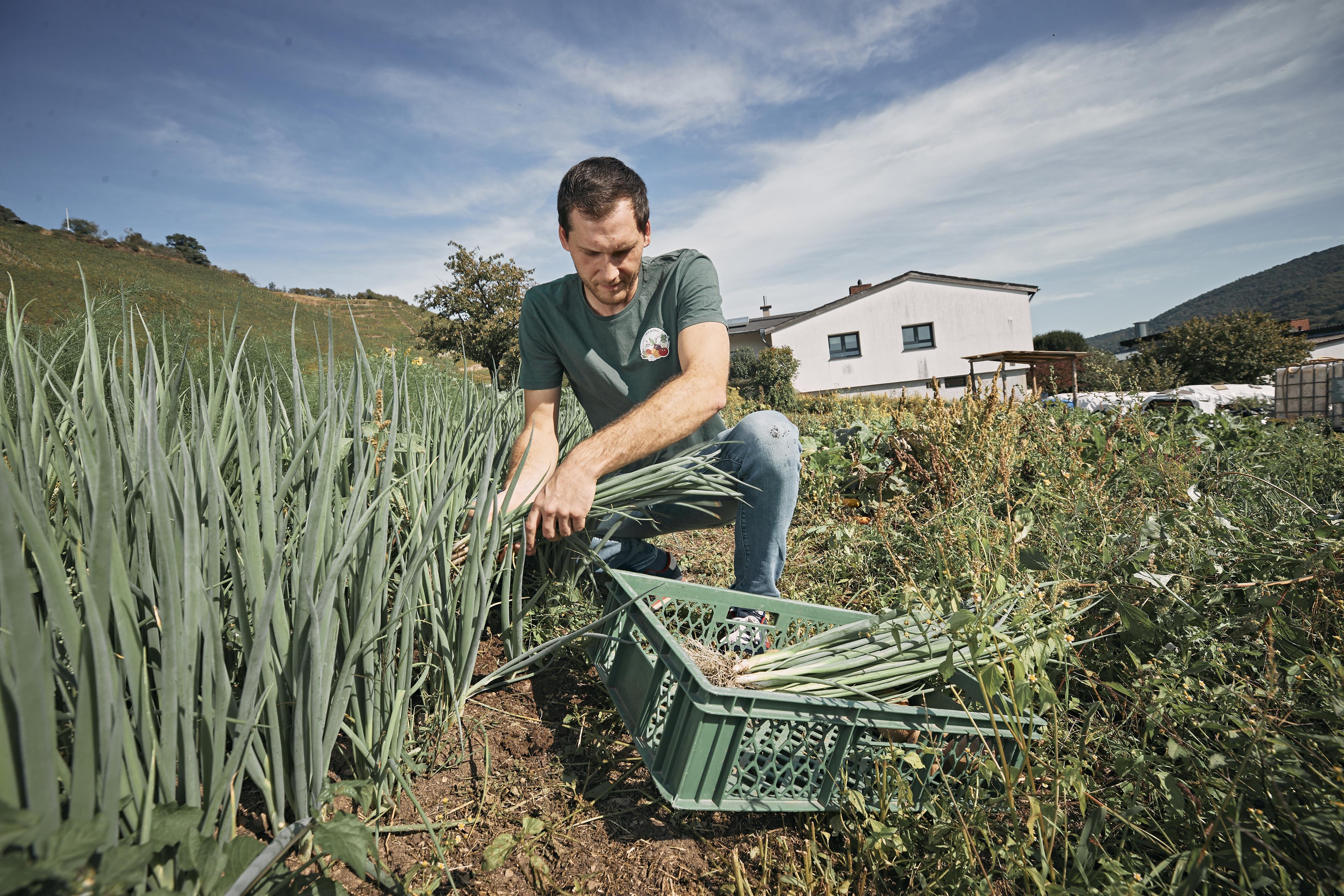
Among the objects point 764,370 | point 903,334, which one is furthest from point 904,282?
point 764,370

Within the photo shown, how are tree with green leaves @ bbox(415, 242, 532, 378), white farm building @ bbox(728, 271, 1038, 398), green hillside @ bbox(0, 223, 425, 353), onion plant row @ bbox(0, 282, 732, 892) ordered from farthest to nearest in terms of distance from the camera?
white farm building @ bbox(728, 271, 1038, 398)
tree with green leaves @ bbox(415, 242, 532, 378)
green hillside @ bbox(0, 223, 425, 353)
onion plant row @ bbox(0, 282, 732, 892)

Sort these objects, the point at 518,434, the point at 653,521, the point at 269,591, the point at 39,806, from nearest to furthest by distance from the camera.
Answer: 1. the point at 39,806
2. the point at 269,591
3. the point at 653,521
4. the point at 518,434

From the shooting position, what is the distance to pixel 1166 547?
143cm

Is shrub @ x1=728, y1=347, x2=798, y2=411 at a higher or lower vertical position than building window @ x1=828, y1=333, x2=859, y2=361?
lower

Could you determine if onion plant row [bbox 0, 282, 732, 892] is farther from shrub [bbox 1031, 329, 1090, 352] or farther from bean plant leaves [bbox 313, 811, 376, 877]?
shrub [bbox 1031, 329, 1090, 352]

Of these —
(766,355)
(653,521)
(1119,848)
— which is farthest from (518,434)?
(766,355)

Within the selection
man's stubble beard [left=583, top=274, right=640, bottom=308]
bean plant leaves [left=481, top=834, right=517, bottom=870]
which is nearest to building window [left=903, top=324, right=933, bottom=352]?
man's stubble beard [left=583, top=274, right=640, bottom=308]

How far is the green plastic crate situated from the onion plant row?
240 mm

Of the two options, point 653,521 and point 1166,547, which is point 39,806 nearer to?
point 653,521

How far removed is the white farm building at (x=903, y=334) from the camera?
25.2 meters

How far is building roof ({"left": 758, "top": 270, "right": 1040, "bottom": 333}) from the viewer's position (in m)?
24.7

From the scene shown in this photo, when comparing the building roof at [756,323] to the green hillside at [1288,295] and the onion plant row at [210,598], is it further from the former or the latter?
the green hillside at [1288,295]

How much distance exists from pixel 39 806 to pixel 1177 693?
1.51 m

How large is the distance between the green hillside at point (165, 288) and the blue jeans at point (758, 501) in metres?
1.82
